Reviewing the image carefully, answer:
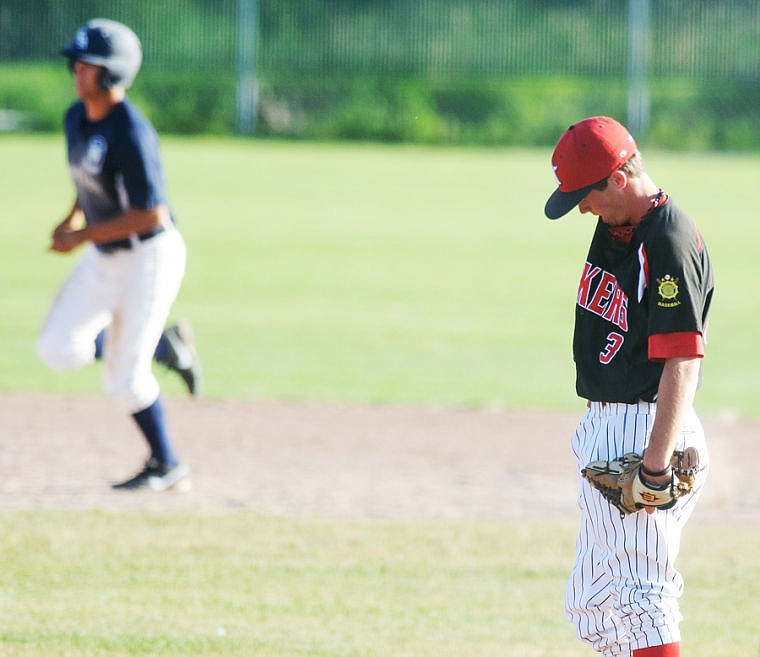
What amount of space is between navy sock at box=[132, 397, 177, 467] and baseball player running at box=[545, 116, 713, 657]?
3.31 meters

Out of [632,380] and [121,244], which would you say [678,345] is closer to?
[632,380]

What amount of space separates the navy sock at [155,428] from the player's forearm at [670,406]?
3676 millimetres

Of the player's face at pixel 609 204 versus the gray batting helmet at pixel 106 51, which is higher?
the gray batting helmet at pixel 106 51

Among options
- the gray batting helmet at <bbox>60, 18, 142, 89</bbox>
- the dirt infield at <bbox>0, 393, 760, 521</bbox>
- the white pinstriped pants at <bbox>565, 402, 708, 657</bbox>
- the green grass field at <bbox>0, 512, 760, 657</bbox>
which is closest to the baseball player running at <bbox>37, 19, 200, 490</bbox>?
the gray batting helmet at <bbox>60, 18, 142, 89</bbox>

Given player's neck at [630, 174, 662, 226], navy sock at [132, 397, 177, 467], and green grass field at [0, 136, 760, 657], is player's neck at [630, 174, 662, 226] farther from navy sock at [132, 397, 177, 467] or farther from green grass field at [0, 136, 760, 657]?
navy sock at [132, 397, 177, 467]

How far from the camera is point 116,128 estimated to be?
6445mm

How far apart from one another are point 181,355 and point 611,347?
14.1 feet

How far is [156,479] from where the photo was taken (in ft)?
22.2

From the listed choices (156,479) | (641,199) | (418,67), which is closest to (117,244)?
(156,479)

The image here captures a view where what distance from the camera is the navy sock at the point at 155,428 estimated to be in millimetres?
6696

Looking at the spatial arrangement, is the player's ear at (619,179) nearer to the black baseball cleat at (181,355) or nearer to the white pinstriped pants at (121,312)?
the white pinstriped pants at (121,312)

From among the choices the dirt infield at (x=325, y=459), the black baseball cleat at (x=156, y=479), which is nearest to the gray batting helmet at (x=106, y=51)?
the black baseball cleat at (x=156, y=479)

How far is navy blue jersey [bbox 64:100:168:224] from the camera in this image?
6.41 meters

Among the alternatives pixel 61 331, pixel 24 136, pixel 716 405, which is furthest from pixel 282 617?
pixel 24 136
